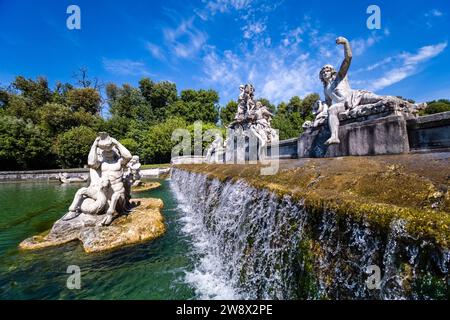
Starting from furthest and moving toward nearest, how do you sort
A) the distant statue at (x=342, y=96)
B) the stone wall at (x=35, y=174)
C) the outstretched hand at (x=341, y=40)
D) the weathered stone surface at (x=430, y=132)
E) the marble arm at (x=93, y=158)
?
the stone wall at (x=35, y=174) → the marble arm at (x=93, y=158) → the outstretched hand at (x=341, y=40) → the distant statue at (x=342, y=96) → the weathered stone surface at (x=430, y=132)

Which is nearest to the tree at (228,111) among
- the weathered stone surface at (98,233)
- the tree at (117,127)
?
the tree at (117,127)

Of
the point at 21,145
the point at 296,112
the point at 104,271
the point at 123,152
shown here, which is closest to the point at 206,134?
the point at 296,112

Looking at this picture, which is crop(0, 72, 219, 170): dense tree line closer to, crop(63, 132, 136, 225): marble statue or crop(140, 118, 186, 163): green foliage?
crop(140, 118, 186, 163): green foliage

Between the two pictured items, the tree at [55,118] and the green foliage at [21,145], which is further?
the tree at [55,118]

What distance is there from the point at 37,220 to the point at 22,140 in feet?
113

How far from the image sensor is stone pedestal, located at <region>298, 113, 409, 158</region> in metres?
4.41

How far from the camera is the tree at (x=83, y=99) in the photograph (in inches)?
1869

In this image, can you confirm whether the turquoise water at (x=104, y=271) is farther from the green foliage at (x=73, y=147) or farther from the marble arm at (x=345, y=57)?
the green foliage at (x=73, y=147)

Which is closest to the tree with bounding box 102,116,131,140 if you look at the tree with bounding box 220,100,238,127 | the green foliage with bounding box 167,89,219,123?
the green foliage with bounding box 167,89,219,123

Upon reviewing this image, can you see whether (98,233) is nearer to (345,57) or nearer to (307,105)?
(345,57)

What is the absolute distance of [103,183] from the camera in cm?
652

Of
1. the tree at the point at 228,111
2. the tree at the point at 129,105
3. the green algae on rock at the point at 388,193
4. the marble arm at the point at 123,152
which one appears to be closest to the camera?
the green algae on rock at the point at 388,193

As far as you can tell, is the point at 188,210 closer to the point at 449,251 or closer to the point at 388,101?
the point at 388,101

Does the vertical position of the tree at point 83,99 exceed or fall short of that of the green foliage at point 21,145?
it exceeds it
